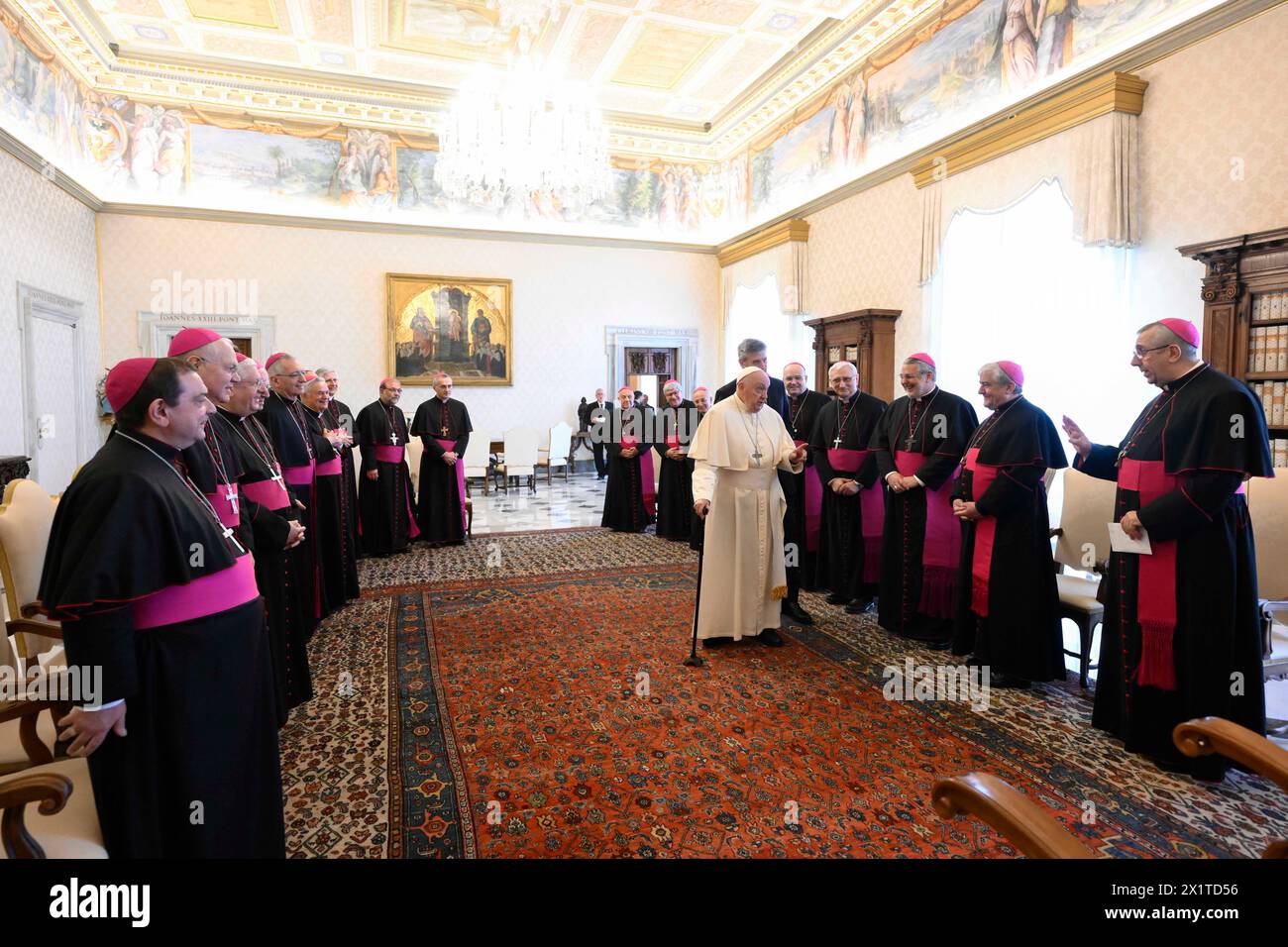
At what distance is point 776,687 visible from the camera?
4.32 m

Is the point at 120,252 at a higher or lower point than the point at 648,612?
higher

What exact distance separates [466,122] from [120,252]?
23.2ft

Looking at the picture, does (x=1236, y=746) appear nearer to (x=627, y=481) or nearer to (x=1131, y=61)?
(x=1131, y=61)

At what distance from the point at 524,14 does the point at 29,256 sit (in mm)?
7238

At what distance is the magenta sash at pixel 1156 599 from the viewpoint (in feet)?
11.2

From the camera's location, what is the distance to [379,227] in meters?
13.4

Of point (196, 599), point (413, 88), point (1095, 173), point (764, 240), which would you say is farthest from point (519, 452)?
point (196, 599)

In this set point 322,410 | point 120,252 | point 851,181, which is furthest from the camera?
point 120,252

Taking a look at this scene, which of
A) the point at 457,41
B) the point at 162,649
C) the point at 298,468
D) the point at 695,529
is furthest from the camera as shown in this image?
the point at 457,41

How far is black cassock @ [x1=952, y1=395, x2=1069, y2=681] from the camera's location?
14.1ft

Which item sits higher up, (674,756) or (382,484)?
(382,484)

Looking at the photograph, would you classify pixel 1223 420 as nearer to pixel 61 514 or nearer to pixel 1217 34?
pixel 61 514

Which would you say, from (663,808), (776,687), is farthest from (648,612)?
(663,808)

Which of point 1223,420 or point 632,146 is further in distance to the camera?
point 632,146
